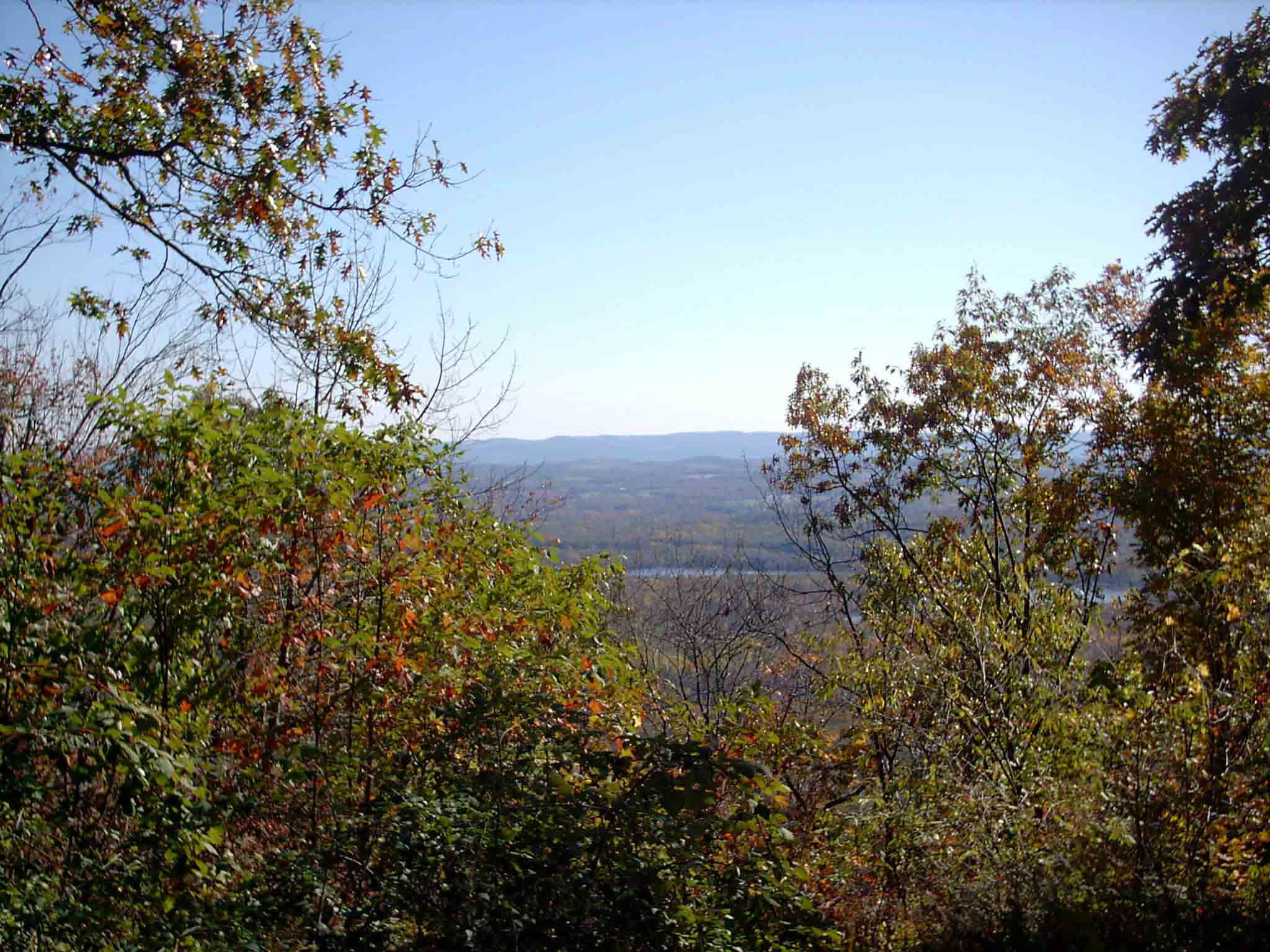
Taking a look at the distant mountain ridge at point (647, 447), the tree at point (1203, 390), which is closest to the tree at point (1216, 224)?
the tree at point (1203, 390)

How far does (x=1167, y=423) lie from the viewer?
11.2 metres

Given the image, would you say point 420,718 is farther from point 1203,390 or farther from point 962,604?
point 1203,390

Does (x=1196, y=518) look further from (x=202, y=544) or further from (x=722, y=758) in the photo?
(x=202, y=544)

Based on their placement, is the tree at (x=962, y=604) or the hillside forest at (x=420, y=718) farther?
the tree at (x=962, y=604)

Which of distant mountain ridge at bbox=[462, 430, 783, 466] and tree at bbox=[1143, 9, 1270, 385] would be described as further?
distant mountain ridge at bbox=[462, 430, 783, 466]

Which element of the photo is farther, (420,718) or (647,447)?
(647,447)

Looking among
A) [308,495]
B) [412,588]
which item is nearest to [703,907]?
[412,588]

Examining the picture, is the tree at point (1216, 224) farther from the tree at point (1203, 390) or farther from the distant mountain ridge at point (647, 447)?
the distant mountain ridge at point (647, 447)

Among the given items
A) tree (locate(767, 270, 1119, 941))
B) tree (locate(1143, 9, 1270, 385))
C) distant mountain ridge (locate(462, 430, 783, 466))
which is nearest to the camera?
tree (locate(767, 270, 1119, 941))

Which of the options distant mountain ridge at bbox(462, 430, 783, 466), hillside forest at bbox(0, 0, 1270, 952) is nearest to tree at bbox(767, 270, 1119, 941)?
hillside forest at bbox(0, 0, 1270, 952)

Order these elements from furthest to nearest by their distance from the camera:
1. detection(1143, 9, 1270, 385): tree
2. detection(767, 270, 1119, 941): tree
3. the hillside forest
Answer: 1. detection(1143, 9, 1270, 385): tree
2. detection(767, 270, 1119, 941): tree
3. the hillside forest

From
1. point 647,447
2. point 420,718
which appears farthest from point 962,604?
point 647,447

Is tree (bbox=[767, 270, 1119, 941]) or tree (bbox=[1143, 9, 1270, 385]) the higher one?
tree (bbox=[1143, 9, 1270, 385])

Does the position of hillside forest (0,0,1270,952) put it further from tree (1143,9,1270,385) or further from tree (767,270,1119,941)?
tree (1143,9,1270,385)
